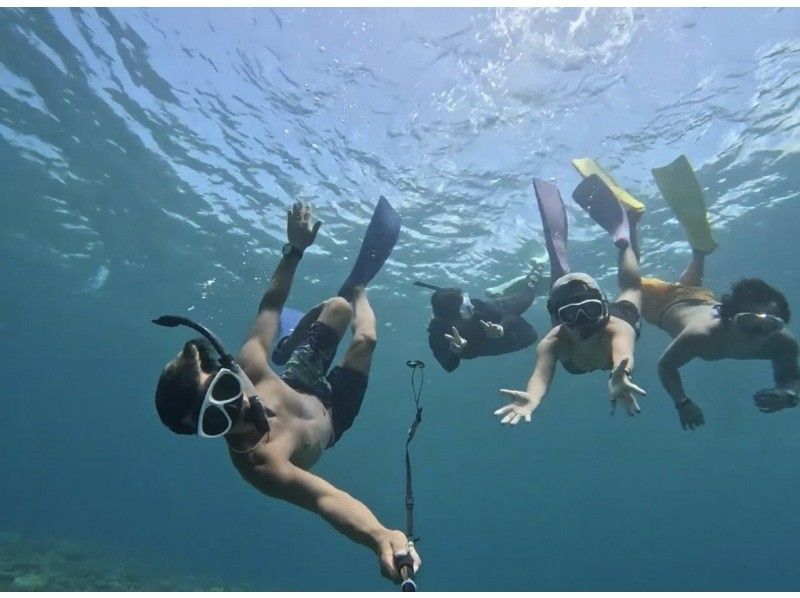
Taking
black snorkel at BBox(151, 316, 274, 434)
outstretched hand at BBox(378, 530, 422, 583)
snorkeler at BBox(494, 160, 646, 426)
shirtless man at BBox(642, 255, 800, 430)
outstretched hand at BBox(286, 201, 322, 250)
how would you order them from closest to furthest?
1. outstretched hand at BBox(378, 530, 422, 583)
2. black snorkel at BBox(151, 316, 274, 434)
3. snorkeler at BBox(494, 160, 646, 426)
4. outstretched hand at BBox(286, 201, 322, 250)
5. shirtless man at BBox(642, 255, 800, 430)

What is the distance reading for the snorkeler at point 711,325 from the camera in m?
7.18

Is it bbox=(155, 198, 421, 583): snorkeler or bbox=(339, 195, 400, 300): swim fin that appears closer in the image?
bbox=(155, 198, 421, 583): snorkeler

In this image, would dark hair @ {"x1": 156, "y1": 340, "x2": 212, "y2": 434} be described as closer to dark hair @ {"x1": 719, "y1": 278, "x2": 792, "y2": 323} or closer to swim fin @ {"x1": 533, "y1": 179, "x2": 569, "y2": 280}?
swim fin @ {"x1": 533, "y1": 179, "x2": 569, "y2": 280}

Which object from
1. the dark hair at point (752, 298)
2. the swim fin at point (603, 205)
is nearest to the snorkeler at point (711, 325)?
the dark hair at point (752, 298)

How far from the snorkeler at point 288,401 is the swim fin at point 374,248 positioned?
58 centimetres

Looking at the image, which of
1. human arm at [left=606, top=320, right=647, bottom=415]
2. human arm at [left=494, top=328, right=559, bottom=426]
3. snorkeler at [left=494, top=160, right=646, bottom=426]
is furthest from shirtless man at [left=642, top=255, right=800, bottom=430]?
human arm at [left=606, top=320, right=647, bottom=415]

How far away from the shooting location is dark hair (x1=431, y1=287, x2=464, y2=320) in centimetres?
869

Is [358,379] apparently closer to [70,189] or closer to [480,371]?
[70,189]

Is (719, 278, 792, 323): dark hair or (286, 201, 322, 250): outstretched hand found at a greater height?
(719, 278, 792, 323): dark hair

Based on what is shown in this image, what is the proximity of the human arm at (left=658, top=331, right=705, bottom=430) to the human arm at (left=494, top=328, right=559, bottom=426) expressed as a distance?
2277 mm

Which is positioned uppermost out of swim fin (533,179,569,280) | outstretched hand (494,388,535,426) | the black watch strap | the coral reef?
swim fin (533,179,569,280)

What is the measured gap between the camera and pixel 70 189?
805 inches

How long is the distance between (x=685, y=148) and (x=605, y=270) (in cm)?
928

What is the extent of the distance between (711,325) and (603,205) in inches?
127
